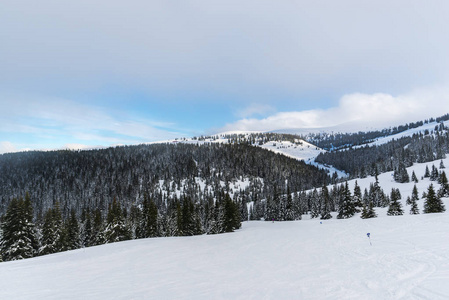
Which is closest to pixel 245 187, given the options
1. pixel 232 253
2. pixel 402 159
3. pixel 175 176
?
pixel 175 176

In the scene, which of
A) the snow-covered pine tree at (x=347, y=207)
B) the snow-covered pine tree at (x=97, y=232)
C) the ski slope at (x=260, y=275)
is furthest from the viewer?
the snow-covered pine tree at (x=347, y=207)

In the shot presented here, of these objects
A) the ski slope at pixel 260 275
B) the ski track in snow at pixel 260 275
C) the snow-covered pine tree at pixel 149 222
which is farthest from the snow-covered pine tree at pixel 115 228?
the ski slope at pixel 260 275

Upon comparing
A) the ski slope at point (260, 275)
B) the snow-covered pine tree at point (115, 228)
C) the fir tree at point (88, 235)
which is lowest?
the fir tree at point (88, 235)

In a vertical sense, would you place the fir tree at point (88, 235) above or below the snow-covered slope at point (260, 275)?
below

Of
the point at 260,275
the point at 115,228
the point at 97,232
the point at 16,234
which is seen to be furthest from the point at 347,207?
the point at 16,234

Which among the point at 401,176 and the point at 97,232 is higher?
the point at 401,176

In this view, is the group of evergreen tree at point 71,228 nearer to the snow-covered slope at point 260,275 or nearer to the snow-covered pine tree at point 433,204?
the snow-covered slope at point 260,275

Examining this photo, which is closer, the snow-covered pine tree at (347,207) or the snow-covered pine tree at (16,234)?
the snow-covered pine tree at (16,234)

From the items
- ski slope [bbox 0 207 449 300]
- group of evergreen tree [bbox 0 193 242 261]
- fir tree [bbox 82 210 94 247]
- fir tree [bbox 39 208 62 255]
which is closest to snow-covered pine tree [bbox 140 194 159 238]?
group of evergreen tree [bbox 0 193 242 261]

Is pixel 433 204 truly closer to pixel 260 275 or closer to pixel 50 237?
pixel 260 275

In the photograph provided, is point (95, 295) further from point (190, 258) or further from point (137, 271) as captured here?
point (190, 258)

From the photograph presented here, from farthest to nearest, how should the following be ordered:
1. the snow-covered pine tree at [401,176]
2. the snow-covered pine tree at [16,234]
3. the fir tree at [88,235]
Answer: the snow-covered pine tree at [401,176]
the fir tree at [88,235]
the snow-covered pine tree at [16,234]

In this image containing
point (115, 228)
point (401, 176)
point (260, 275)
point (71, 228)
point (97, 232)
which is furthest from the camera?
point (401, 176)

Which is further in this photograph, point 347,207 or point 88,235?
point 347,207
